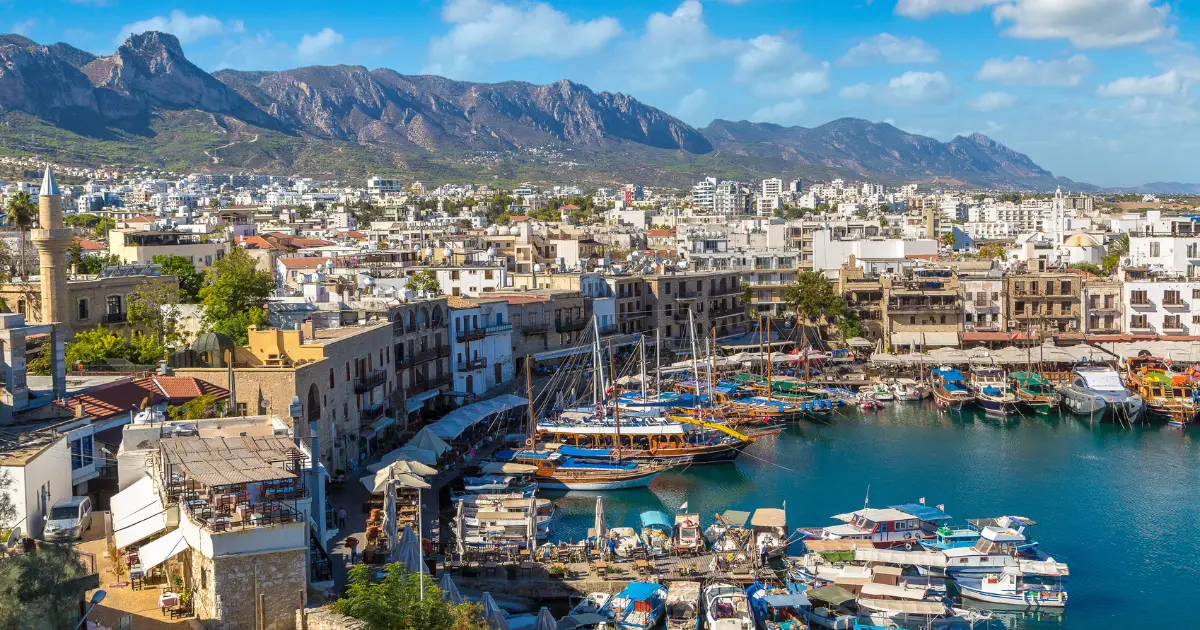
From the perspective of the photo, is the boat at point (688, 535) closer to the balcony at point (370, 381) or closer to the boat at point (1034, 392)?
the balcony at point (370, 381)

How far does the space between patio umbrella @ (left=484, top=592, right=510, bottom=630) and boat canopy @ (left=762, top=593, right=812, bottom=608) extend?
6683 mm

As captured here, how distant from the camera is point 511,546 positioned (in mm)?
30688

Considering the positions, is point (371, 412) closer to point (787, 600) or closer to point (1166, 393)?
point (787, 600)

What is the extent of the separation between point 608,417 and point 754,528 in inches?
593

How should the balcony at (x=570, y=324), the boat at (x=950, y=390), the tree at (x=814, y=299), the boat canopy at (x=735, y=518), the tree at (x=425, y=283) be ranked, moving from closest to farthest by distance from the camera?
the boat canopy at (x=735, y=518)
the tree at (x=425, y=283)
the boat at (x=950, y=390)
the balcony at (x=570, y=324)
the tree at (x=814, y=299)

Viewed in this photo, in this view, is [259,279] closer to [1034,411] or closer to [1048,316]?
[1034,411]

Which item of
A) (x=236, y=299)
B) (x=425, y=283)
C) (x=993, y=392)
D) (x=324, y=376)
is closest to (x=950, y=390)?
(x=993, y=392)

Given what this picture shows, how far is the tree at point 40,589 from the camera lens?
14.8 meters

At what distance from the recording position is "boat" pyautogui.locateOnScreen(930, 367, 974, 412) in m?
58.2

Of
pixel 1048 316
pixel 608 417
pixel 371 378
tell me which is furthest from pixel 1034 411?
pixel 371 378

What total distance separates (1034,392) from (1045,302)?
12.2 meters

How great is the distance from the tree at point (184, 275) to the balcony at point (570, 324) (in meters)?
17.4

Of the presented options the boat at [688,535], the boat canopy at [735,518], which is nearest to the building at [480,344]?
the boat canopy at [735,518]

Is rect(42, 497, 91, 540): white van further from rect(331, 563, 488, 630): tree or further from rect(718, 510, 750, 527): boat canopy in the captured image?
rect(718, 510, 750, 527): boat canopy
